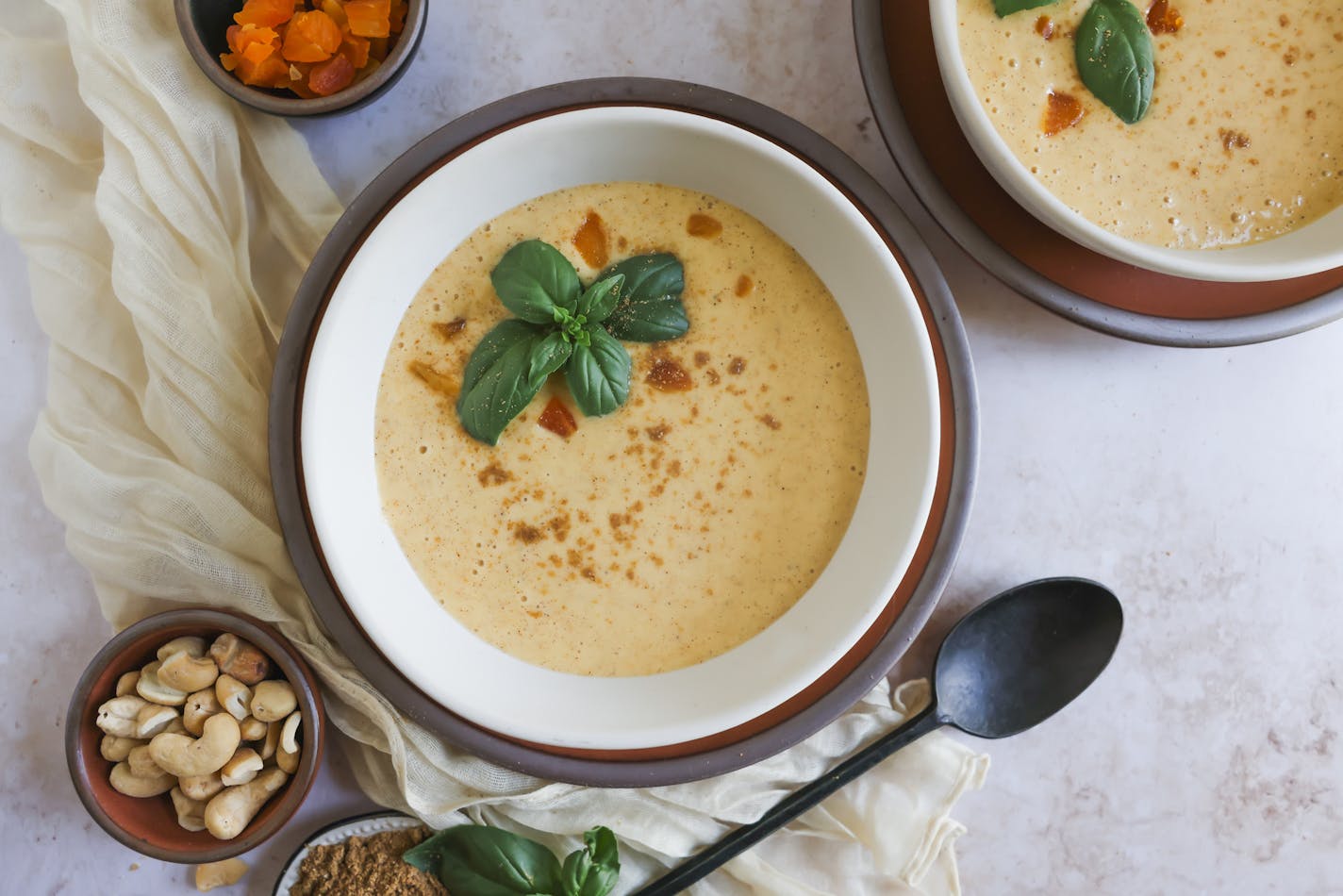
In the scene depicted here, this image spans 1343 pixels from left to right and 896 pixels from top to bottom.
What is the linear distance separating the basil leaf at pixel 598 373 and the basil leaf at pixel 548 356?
2 cm

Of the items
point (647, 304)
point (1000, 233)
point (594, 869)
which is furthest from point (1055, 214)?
point (594, 869)

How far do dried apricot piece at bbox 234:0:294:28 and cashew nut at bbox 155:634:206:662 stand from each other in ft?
4.21

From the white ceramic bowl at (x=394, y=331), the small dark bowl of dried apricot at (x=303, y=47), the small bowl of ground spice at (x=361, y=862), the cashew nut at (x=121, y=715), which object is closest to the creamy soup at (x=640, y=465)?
the white ceramic bowl at (x=394, y=331)

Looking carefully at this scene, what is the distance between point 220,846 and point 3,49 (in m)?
1.76

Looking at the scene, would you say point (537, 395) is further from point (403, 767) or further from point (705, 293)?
point (403, 767)

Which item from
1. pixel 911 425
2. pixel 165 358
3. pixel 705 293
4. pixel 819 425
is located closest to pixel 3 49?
pixel 165 358

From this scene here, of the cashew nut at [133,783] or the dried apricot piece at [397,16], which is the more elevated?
the dried apricot piece at [397,16]

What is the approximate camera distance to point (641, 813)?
223 centimetres

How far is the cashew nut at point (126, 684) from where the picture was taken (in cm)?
209

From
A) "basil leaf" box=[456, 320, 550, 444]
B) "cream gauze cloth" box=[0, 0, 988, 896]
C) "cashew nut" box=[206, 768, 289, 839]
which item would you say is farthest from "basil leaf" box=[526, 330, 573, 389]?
"cashew nut" box=[206, 768, 289, 839]

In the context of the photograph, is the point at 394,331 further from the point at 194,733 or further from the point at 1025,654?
the point at 1025,654

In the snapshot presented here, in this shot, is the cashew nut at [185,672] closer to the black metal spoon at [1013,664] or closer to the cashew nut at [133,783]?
the cashew nut at [133,783]

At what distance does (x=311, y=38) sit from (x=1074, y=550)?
2033mm

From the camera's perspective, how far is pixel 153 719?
2.05 m
